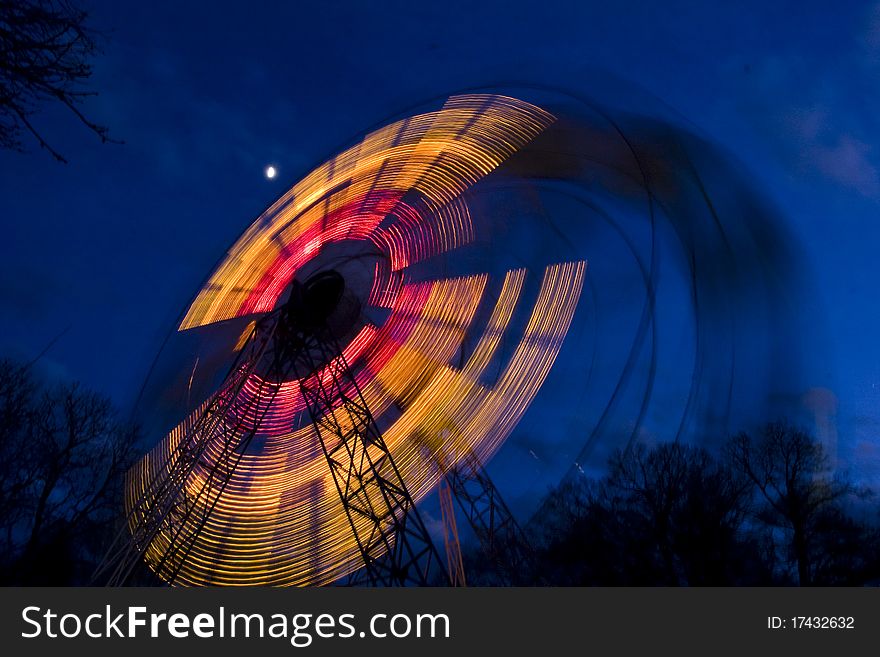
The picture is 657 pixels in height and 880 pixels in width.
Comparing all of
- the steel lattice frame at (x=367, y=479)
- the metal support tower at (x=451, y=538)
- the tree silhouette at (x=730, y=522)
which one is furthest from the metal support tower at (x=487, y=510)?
the tree silhouette at (x=730, y=522)

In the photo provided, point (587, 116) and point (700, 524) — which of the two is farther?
point (700, 524)

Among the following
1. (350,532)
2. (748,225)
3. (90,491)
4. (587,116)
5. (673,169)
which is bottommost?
(350,532)

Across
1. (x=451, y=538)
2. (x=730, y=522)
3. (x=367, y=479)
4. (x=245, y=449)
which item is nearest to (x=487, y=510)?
(x=451, y=538)

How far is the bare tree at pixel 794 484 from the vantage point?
15117 mm

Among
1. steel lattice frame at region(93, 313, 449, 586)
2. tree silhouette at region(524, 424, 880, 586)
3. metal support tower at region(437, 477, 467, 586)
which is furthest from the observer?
tree silhouette at region(524, 424, 880, 586)

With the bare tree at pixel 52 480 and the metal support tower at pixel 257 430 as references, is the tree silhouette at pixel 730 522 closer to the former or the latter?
the metal support tower at pixel 257 430

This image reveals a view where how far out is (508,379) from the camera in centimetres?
1018

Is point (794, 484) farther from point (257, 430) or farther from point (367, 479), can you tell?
point (257, 430)

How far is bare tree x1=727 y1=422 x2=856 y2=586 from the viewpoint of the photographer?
15.1 metres

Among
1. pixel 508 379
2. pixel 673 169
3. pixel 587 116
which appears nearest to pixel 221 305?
pixel 508 379

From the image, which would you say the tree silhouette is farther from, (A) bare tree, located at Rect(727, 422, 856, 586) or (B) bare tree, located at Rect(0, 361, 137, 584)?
(B) bare tree, located at Rect(0, 361, 137, 584)

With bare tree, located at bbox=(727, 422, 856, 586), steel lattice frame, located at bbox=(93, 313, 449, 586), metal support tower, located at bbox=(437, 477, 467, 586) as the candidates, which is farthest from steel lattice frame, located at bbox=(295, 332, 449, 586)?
bare tree, located at bbox=(727, 422, 856, 586)

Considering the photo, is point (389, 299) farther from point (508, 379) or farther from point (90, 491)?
point (90, 491)

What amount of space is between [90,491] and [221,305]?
926cm
